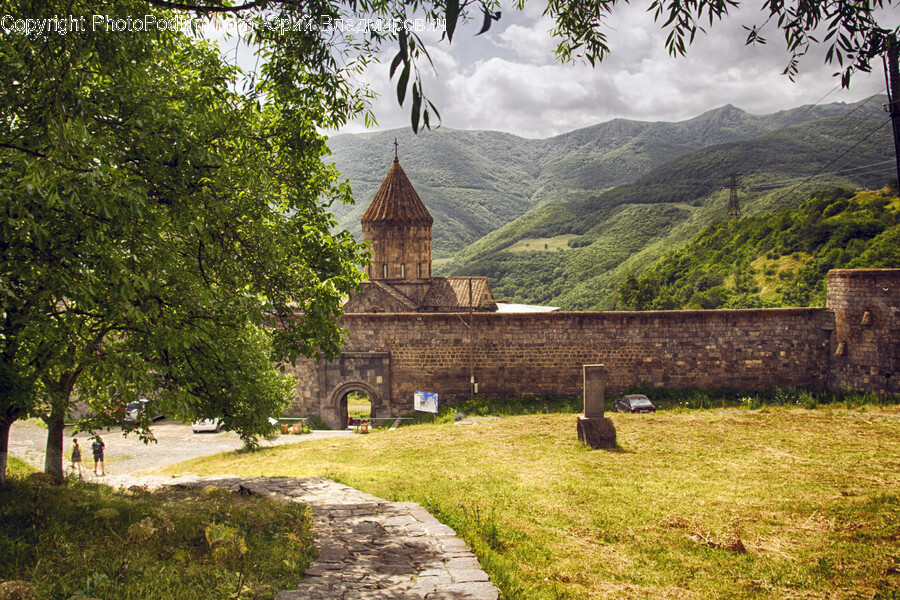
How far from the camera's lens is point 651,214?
70.2 meters

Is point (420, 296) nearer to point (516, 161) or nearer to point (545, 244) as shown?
point (545, 244)

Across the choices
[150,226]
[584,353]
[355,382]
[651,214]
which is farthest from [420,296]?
[651,214]

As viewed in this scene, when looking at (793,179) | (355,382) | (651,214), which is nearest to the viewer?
(355,382)

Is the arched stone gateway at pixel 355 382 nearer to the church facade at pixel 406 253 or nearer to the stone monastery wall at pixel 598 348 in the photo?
the stone monastery wall at pixel 598 348

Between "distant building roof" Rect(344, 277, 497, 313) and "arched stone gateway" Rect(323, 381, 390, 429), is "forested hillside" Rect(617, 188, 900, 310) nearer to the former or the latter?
"distant building roof" Rect(344, 277, 497, 313)

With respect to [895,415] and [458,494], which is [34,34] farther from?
[895,415]

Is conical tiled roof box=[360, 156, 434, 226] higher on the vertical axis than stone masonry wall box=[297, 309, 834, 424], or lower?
higher

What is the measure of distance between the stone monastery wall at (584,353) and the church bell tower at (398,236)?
10.5 meters

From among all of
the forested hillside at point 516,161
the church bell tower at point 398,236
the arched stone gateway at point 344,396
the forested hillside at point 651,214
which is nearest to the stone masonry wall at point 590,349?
the arched stone gateway at point 344,396

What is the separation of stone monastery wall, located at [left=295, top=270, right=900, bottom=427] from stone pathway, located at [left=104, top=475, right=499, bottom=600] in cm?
941

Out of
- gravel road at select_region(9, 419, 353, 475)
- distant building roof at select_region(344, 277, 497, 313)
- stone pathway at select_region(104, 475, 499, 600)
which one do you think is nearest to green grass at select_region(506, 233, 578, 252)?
distant building roof at select_region(344, 277, 497, 313)

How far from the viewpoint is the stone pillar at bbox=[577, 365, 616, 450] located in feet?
36.1

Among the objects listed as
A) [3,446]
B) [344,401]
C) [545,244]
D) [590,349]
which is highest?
[545,244]

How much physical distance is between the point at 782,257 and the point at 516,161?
495 ft
